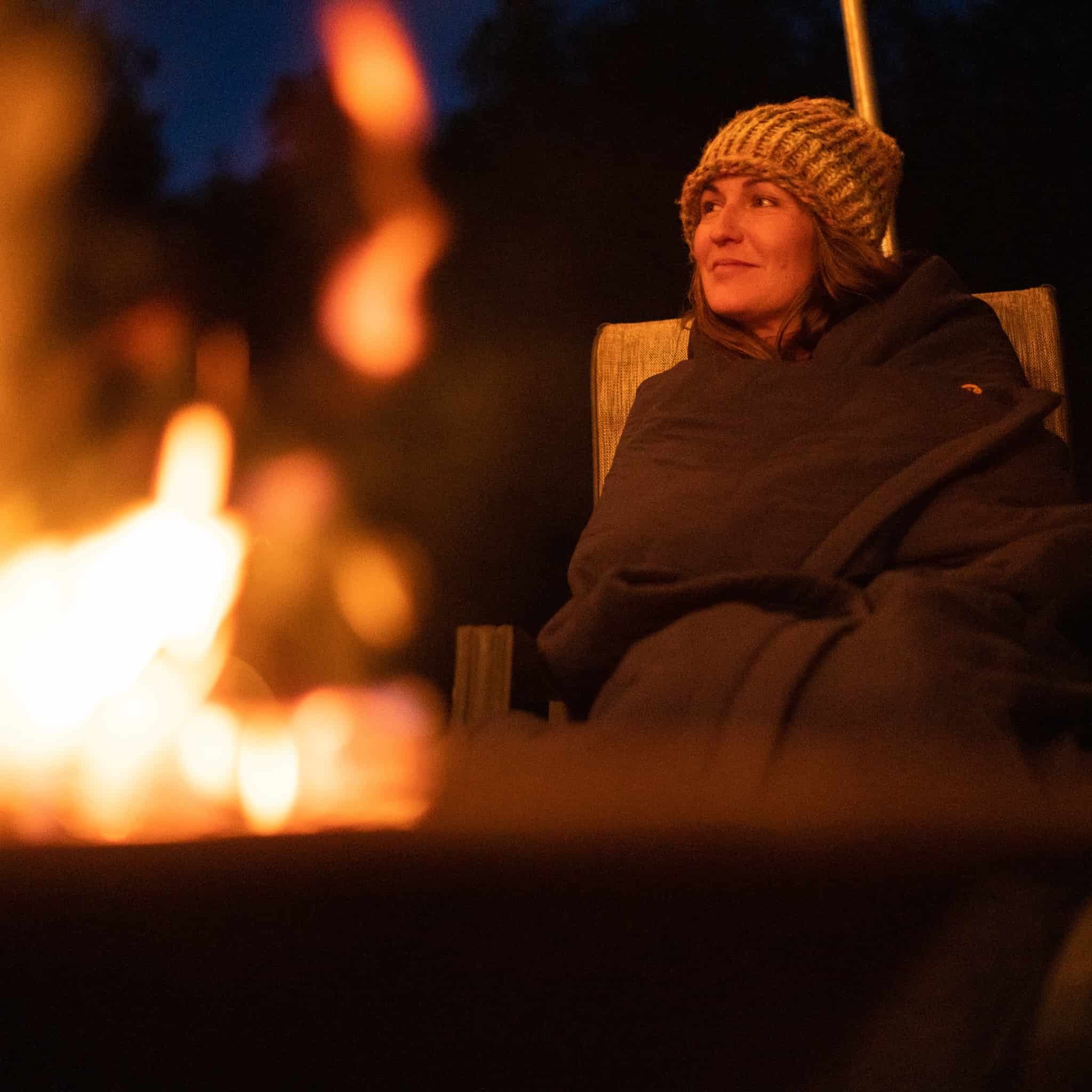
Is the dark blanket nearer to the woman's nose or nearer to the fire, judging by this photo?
the woman's nose

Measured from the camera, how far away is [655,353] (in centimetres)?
158

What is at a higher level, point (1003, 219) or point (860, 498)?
point (1003, 219)

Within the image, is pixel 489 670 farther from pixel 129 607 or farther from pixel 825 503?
pixel 129 607

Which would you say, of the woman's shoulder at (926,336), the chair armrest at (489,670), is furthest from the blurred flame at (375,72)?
the chair armrest at (489,670)

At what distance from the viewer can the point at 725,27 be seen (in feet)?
6.75

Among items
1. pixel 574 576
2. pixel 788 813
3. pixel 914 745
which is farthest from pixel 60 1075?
pixel 574 576

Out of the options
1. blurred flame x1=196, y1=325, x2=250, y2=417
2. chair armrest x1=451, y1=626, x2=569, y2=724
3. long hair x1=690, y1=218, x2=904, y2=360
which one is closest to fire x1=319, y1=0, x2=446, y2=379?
blurred flame x1=196, y1=325, x2=250, y2=417

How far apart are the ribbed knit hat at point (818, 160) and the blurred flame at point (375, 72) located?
35.3 inches

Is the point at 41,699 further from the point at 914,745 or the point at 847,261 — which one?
the point at 847,261

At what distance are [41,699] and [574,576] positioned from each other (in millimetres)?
593

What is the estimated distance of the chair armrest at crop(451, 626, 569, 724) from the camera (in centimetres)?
88

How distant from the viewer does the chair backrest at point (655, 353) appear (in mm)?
1433

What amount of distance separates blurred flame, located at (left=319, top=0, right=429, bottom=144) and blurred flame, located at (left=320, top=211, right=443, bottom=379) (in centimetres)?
20

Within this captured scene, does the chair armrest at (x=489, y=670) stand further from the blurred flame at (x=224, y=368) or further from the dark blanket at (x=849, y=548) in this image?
the blurred flame at (x=224, y=368)
